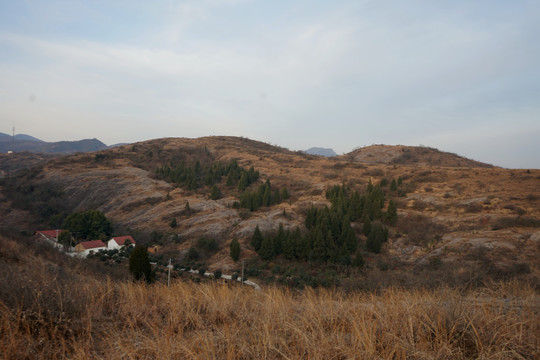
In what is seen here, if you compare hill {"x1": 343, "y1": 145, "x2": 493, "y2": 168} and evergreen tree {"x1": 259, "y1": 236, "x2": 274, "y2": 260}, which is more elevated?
hill {"x1": 343, "y1": 145, "x2": 493, "y2": 168}

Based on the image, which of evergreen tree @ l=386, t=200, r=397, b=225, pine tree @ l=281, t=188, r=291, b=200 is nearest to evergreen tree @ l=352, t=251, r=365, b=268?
evergreen tree @ l=386, t=200, r=397, b=225

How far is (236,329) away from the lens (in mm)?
2875

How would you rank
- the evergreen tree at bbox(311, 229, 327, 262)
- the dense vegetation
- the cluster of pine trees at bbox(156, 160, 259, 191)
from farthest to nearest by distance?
the cluster of pine trees at bbox(156, 160, 259, 191)
the dense vegetation
the evergreen tree at bbox(311, 229, 327, 262)

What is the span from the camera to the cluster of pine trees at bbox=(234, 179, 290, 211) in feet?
118

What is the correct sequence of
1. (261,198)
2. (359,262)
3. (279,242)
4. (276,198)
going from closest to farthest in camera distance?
(359,262)
(279,242)
(261,198)
(276,198)

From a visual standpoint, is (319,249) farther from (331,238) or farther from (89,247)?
(89,247)

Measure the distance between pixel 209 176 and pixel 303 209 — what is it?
21029 mm

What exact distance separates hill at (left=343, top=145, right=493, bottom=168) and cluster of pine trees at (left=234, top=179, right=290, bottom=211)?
108 feet

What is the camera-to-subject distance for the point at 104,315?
→ 342 centimetres

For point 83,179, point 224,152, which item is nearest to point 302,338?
point 83,179

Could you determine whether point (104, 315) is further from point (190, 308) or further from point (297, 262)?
point (297, 262)

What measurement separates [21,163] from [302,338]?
122 meters

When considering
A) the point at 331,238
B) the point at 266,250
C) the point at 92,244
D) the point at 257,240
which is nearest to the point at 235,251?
the point at 257,240

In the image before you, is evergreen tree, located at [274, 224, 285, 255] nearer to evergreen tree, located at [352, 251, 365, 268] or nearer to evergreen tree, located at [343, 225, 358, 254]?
evergreen tree, located at [343, 225, 358, 254]
